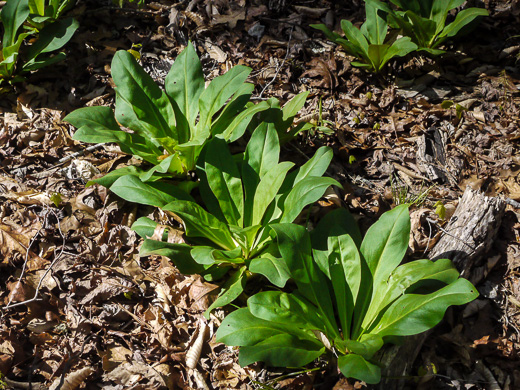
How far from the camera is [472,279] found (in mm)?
2559

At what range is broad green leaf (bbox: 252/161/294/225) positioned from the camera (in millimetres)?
2373

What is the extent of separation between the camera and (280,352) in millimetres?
1983

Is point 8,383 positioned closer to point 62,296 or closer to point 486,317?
point 62,296

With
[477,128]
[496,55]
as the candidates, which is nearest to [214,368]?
[477,128]

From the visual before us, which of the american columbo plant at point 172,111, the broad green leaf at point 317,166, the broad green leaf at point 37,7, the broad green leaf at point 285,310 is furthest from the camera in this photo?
the broad green leaf at point 37,7

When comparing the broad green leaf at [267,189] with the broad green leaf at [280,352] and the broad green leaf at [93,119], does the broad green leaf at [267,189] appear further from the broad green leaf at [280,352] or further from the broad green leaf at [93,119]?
the broad green leaf at [93,119]

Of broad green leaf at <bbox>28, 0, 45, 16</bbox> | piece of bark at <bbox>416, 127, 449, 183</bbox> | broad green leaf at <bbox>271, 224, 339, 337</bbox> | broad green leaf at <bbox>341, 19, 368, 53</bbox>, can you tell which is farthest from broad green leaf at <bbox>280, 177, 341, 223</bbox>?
broad green leaf at <bbox>28, 0, 45, 16</bbox>

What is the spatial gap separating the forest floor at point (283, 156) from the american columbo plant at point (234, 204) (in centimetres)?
25

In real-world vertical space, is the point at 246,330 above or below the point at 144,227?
below

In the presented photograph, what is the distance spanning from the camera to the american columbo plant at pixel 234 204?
2244 millimetres

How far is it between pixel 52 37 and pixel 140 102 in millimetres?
1243

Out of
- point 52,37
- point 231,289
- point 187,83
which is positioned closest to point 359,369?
point 231,289

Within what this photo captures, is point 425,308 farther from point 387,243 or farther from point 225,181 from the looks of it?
point 225,181

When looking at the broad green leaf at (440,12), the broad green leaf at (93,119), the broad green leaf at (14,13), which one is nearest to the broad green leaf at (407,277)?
the broad green leaf at (93,119)
